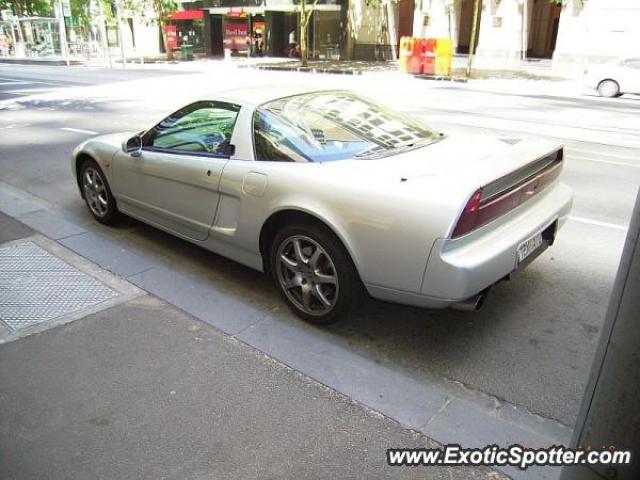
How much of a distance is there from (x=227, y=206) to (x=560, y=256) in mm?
2854

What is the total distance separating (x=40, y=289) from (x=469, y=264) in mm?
3166

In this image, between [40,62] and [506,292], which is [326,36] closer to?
[40,62]

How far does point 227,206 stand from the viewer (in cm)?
391

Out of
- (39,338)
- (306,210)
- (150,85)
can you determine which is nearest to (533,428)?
(306,210)

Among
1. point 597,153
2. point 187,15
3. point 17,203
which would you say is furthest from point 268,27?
point 17,203

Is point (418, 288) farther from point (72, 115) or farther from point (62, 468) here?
point (72, 115)

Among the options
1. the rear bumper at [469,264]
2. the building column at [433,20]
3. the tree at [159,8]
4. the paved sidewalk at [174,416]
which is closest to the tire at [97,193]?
the paved sidewalk at [174,416]

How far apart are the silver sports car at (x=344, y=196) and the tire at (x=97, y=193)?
675 millimetres

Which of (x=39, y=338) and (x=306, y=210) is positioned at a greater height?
(x=306, y=210)

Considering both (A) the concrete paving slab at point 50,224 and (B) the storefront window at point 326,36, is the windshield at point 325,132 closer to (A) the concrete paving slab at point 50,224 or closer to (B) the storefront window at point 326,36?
(A) the concrete paving slab at point 50,224

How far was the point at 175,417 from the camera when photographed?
274 cm

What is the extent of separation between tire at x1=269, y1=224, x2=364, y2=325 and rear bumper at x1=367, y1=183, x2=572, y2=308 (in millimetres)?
198

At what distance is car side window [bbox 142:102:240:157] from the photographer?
13.3 ft

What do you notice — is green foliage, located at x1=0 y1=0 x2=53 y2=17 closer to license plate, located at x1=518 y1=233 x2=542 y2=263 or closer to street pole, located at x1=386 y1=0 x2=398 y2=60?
street pole, located at x1=386 y1=0 x2=398 y2=60
